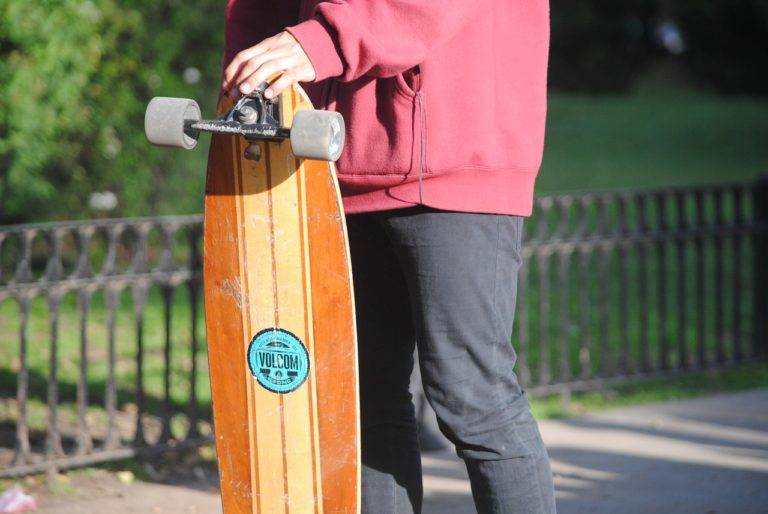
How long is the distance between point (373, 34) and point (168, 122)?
0.47 metres

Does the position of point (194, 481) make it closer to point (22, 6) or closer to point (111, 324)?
point (111, 324)

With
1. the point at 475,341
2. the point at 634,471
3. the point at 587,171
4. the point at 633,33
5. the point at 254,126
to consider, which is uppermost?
the point at 633,33

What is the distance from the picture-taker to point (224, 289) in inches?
96.2

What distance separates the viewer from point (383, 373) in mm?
2492

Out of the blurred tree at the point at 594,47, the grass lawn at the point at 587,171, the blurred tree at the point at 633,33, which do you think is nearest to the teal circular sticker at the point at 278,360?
the grass lawn at the point at 587,171

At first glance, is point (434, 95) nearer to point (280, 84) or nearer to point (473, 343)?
point (280, 84)

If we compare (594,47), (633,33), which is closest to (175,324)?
(594,47)

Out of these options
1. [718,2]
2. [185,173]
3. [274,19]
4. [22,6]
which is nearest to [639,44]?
[718,2]

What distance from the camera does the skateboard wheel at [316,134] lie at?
2.06 m

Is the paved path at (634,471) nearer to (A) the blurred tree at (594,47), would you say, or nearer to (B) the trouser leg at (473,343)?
(B) the trouser leg at (473,343)

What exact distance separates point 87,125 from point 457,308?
4.66 m

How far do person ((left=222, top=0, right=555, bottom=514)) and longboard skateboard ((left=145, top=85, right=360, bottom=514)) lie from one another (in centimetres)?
11

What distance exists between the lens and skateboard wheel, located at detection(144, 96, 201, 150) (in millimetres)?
2252

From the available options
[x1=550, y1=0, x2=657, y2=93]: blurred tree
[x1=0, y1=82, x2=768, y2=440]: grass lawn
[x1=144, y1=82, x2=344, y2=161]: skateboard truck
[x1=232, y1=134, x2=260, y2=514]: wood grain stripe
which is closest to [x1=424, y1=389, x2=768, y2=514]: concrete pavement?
[x1=0, y1=82, x2=768, y2=440]: grass lawn
